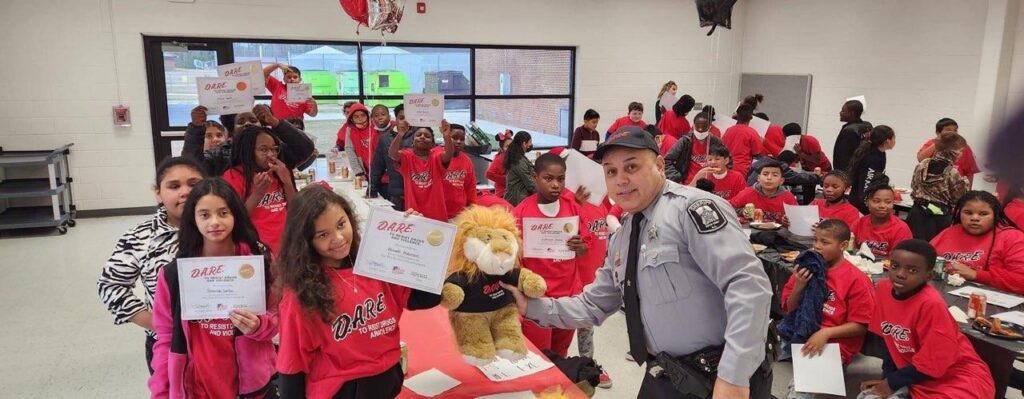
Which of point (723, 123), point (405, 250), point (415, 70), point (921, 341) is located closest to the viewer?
point (405, 250)

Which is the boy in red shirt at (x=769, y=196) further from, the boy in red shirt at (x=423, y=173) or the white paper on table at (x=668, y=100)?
the white paper on table at (x=668, y=100)

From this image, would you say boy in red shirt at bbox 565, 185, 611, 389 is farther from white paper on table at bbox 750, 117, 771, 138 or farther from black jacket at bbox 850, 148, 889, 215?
white paper on table at bbox 750, 117, 771, 138

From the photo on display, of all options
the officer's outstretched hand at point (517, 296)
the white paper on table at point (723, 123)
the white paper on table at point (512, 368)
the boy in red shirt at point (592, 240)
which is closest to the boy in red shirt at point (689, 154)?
the white paper on table at point (723, 123)

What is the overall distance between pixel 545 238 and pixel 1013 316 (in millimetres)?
2405

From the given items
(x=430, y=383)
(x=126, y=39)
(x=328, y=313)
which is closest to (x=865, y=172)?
(x=430, y=383)

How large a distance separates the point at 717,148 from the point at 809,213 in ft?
5.18

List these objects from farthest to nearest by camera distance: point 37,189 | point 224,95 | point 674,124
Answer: point 674,124 < point 37,189 < point 224,95

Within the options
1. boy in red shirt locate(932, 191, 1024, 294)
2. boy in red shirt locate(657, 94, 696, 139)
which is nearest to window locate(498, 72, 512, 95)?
boy in red shirt locate(657, 94, 696, 139)

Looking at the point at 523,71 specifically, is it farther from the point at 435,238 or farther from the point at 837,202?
the point at 435,238

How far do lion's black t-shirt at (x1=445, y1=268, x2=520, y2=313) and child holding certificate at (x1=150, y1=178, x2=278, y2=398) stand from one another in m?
0.64

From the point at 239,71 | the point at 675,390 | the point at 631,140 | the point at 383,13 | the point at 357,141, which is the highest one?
the point at 383,13

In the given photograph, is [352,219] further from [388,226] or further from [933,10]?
[933,10]

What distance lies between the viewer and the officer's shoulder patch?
189 centimetres

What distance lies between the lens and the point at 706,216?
1915 millimetres
